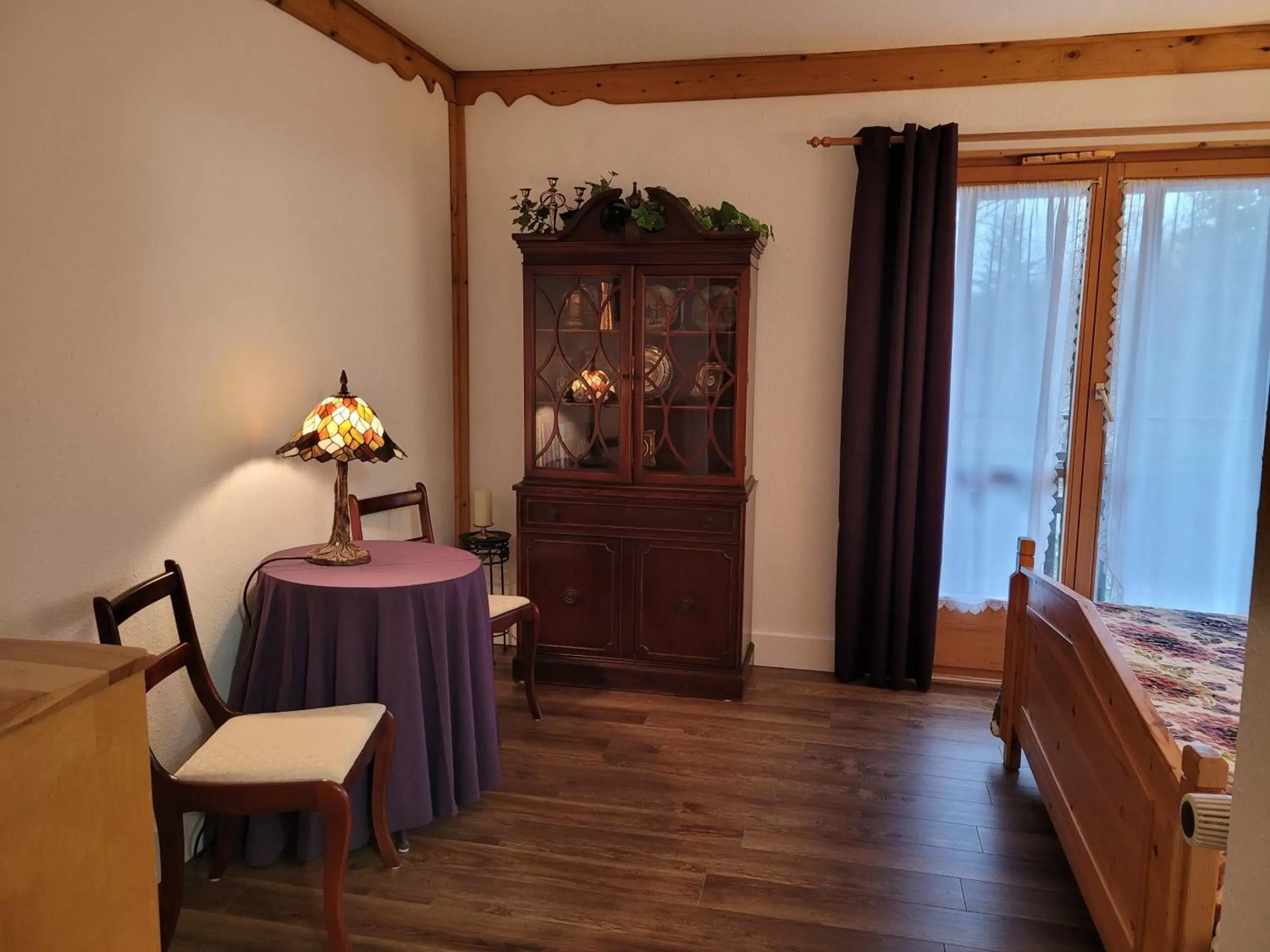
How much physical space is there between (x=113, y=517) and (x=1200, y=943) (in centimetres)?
250

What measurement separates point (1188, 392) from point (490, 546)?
9.50 feet

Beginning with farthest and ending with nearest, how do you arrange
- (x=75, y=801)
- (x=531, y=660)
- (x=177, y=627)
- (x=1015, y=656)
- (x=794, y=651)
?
(x=794, y=651) < (x=531, y=660) < (x=1015, y=656) < (x=177, y=627) < (x=75, y=801)

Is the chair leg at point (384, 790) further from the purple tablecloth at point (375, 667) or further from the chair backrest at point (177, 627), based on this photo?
the chair backrest at point (177, 627)

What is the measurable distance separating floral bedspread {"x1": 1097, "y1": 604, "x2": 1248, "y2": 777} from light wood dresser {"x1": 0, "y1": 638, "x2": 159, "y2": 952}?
1958 millimetres

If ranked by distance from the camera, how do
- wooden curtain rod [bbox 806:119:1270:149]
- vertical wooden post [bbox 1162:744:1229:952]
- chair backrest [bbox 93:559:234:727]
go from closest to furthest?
vertical wooden post [bbox 1162:744:1229:952] → chair backrest [bbox 93:559:234:727] → wooden curtain rod [bbox 806:119:1270:149]

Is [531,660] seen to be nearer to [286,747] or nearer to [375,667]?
[375,667]

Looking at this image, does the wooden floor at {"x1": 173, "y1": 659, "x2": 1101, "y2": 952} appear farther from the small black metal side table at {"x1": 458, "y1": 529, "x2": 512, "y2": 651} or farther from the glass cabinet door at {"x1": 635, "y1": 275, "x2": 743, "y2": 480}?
the glass cabinet door at {"x1": 635, "y1": 275, "x2": 743, "y2": 480}

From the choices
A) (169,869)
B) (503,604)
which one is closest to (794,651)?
(503,604)

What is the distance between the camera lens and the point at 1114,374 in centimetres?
363

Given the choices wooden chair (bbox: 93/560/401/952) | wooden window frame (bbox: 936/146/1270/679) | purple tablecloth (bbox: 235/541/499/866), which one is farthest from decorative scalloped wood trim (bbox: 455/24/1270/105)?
wooden chair (bbox: 93/560/401/952)

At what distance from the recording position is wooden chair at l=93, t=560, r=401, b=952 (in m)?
2.05

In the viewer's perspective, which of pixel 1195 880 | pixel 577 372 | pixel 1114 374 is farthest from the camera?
pixel 577 372

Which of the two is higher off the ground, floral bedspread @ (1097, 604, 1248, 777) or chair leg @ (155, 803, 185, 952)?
floral bedspread @ (1097, 604, 1248, 777)

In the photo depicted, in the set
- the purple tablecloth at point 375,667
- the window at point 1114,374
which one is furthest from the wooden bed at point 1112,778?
the purple tablecloth at point 375,667
